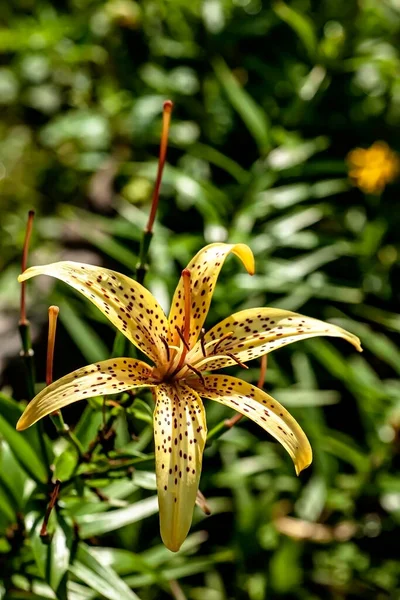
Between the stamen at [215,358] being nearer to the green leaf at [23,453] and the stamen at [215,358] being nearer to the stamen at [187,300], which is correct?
the stamen at [187,300]

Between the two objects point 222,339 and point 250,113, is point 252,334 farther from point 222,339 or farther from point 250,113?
point 250,113

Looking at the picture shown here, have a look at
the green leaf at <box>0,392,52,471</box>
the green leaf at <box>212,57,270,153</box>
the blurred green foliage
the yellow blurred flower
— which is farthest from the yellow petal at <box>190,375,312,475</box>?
the yellow blurred flower

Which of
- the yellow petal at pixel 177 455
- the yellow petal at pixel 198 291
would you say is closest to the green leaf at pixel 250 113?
the yellow petal at pixel 198 291

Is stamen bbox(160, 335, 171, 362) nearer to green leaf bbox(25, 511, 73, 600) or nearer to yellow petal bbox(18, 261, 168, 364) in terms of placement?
yellow petal bbox(18, 261, 168, 364)

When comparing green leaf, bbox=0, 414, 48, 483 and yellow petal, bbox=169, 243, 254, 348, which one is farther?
green leaf, bbox=0, 414, 48, 483

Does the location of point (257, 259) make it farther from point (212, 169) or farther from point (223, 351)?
point (223, 351)

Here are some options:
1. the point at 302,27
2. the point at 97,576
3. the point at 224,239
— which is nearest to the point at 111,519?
the point at 97,576

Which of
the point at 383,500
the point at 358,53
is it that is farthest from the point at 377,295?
the point at 358,53
